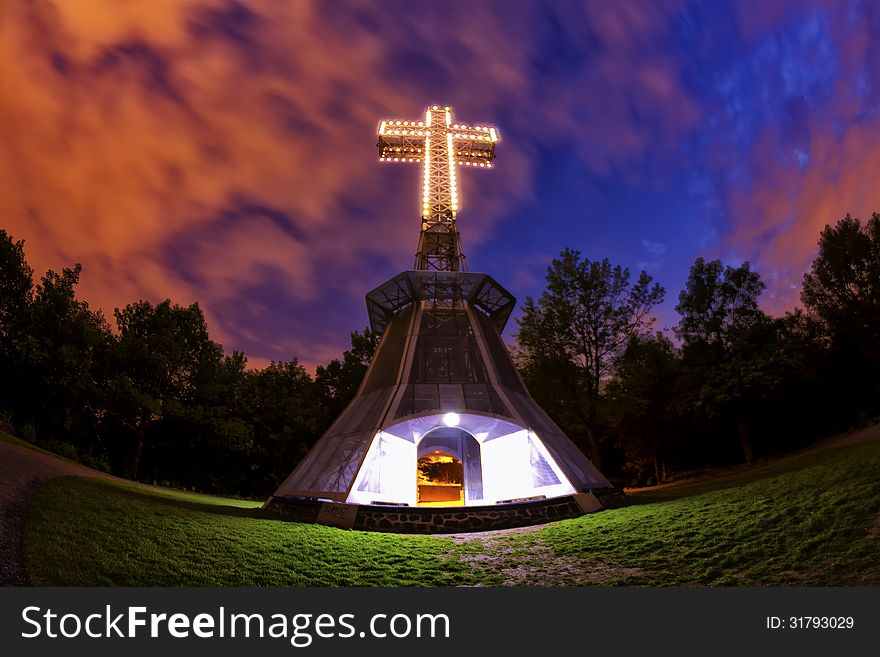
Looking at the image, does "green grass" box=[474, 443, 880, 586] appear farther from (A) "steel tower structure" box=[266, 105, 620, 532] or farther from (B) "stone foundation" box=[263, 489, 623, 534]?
(A) "steel tower structure" box=[266, 105, 620, 532]

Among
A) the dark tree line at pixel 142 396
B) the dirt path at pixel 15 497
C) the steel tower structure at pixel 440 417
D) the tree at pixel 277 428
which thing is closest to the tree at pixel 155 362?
the dark tree line at pixel 142 396

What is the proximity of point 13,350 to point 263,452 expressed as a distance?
606 inches

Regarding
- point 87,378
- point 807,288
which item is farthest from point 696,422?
point 87,378

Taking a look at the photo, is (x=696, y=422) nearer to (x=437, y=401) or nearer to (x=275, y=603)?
(x=437, y=401)

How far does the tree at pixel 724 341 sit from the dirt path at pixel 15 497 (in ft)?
89.4

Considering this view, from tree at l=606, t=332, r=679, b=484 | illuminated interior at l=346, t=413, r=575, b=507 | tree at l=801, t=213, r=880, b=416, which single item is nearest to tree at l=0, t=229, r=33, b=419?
illuminated interior at l=346, t=413, r=575, b=507

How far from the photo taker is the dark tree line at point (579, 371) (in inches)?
985

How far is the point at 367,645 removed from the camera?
4566 millimetres

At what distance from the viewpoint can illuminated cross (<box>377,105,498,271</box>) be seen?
2005cm

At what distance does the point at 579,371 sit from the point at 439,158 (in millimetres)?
14891

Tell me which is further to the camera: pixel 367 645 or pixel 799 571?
pixel 799 571

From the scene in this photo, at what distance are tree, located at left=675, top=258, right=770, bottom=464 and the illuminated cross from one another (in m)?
15.5

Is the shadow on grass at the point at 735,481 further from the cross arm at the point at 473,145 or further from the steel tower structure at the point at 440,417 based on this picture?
the cross arm at the point at 473,145

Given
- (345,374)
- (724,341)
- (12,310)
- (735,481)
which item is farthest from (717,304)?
(12,310)
